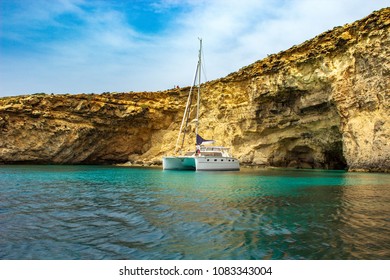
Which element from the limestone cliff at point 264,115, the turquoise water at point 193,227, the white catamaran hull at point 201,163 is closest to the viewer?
the turquoise water at point 193,227

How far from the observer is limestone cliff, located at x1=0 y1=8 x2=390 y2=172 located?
1157 inches

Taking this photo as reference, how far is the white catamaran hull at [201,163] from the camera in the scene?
107 feet

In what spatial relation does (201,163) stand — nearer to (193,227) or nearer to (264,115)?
(264,115)

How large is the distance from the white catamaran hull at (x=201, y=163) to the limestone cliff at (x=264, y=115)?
365 inches

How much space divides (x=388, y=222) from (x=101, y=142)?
48.2m

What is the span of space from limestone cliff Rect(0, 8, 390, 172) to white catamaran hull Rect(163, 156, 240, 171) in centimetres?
927

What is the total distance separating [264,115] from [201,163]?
1283 centimetres

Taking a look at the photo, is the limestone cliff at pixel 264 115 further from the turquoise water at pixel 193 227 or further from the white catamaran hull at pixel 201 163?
the turquoise water at pixel 193 227

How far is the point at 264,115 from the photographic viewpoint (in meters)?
40.9

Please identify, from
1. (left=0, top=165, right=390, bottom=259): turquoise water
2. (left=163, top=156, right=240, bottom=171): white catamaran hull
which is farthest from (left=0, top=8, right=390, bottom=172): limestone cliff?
(left=0, top=165, right=390, bottom=259): turquoise water

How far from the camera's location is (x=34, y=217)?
8.86m

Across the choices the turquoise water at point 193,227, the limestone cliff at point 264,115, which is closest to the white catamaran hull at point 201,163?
the limestone cliff at point 264,115

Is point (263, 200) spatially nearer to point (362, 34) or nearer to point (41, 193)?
point (41, 193)

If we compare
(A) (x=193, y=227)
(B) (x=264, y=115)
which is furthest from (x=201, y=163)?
(A) (x=193, y=227)
